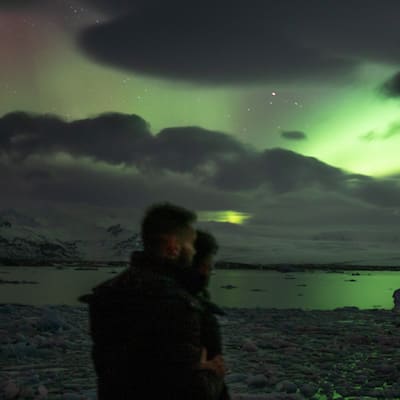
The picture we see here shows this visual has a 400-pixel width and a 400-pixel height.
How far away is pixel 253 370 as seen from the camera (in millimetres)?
9664

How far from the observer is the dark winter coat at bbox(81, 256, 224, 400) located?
2602 mm

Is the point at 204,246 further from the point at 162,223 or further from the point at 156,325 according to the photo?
the point at 156,325

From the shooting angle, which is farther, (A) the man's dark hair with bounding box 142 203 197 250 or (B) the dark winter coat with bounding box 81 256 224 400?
(A) the man's dark hair with bounding box 142 203 197 250

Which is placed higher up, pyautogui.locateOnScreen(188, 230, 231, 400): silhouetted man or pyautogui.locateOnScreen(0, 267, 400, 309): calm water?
pyautogui.locateOnScreen(188, 230, 231, 400): silhouetted man

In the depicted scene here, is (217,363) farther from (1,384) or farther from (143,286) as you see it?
(1,384)

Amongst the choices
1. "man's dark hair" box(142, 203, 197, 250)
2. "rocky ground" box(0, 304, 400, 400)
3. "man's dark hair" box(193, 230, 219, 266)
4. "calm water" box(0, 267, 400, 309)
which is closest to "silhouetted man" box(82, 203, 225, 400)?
"man's dark hair" box(142, 203, 197, 250)

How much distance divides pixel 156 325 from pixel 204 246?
83 cm

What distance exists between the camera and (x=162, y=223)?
9.20ft

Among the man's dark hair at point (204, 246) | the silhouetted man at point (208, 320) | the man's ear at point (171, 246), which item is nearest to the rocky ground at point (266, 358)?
the man's dark hair at point (204, 246)

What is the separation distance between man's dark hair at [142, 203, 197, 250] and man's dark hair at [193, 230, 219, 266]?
1.57 ft

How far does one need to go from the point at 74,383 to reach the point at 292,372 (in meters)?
3.65

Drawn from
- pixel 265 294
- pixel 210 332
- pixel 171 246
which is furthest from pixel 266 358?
pixel 265 294

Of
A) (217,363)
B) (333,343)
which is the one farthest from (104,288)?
(333,343)

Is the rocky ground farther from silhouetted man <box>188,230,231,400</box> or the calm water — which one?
the calm water
